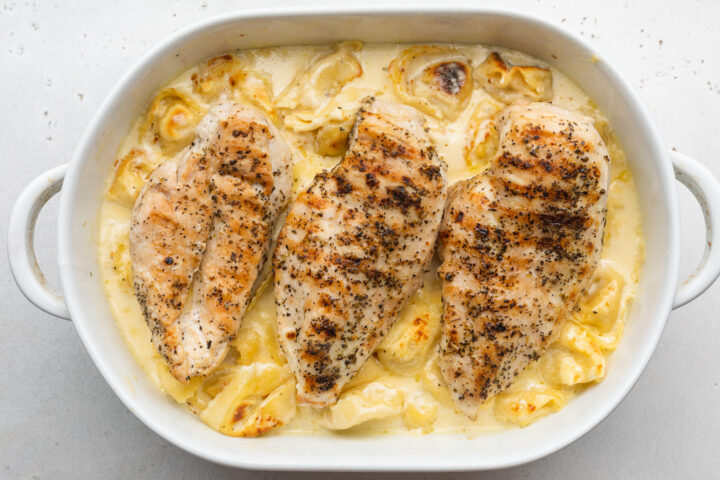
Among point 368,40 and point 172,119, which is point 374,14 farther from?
point 172,119

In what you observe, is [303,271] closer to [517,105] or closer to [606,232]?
[517,105]

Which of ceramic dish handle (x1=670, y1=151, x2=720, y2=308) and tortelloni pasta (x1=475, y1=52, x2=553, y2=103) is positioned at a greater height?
tortelloni pasta (x1=475, y1=52, x2=553, y2=103)

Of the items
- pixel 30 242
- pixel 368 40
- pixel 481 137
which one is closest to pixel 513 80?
pixel 481 137

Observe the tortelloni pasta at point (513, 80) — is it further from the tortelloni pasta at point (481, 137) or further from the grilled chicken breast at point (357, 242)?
the grilled chicken breast at point (357, 242)

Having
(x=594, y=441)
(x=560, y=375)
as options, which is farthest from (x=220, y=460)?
(x=594, y=441)

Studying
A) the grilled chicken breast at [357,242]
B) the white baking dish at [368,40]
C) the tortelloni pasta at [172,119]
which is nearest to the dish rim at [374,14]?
the white baking dish at [368,40]

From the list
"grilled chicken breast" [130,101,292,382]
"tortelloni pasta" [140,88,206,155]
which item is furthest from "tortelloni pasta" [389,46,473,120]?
"tortelloni pasta" [140,88,206,155]

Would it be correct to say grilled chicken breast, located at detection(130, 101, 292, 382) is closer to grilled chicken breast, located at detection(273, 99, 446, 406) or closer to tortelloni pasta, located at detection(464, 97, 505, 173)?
grilled chicken breast, located at detection(273, 99, 446, 406)

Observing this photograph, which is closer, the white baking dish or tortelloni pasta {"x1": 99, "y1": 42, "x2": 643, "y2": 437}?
the white baking dish
